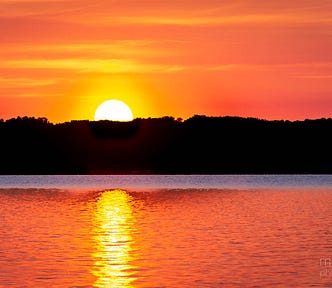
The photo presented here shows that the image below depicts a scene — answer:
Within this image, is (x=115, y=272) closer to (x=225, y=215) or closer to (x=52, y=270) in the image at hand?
(x=52, y=270)

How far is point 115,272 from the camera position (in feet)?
131

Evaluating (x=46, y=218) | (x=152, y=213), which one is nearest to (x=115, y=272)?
(x=46, y=218)

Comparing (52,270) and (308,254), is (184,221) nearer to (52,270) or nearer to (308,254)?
(308,254)

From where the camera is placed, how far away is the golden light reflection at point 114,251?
3781cm

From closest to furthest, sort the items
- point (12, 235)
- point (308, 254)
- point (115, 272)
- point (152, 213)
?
1. point (115, 272)
2. point (308, 254)
3. point (12, 235)
4. point (152, 213)

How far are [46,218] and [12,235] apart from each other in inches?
694

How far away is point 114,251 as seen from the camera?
48.8 meters

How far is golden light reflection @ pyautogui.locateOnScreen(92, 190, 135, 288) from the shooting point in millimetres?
37812

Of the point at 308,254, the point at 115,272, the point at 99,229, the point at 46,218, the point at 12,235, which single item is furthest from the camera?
the point at 46,218

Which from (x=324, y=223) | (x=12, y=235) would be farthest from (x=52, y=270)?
(x=324, y=223)

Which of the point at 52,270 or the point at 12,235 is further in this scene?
the point at 12,235

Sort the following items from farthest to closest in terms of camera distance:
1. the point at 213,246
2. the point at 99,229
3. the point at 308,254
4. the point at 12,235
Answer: the point at 99,229
the point at 12,235
the point at 213,246
the point at 308,254

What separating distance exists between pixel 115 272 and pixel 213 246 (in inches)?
466

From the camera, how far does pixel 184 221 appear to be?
237 feet
